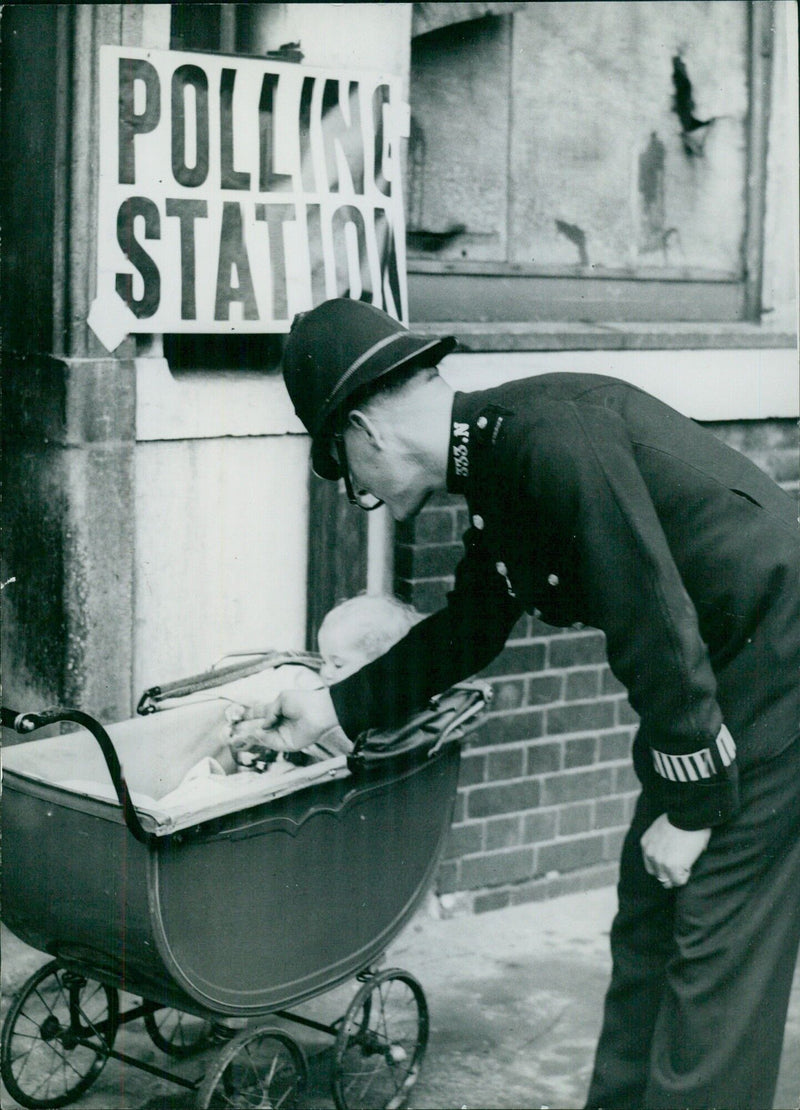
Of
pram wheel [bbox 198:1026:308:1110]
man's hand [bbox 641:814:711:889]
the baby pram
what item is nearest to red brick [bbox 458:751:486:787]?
the baby pram

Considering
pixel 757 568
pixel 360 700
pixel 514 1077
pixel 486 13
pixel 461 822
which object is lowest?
pixel 514 1077

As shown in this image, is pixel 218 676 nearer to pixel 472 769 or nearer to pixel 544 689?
pixel 472 769

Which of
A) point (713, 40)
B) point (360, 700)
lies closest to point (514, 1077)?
point (360, 700)

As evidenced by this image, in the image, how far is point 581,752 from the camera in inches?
201

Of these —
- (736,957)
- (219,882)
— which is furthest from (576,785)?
(219,882)

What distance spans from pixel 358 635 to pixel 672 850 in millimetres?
982

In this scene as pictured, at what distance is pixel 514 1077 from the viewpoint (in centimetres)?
397

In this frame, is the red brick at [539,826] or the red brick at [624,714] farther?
the red brick at [624,714]

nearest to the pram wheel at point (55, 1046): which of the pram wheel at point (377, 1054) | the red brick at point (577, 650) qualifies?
the pram wheel at point (377, 1054)

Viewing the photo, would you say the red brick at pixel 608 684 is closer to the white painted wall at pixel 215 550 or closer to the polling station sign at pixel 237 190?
the white painted wall at pixel 215 550

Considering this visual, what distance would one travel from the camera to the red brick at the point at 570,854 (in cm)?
509

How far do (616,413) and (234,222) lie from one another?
1.60m

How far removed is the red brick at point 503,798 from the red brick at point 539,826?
4 cm

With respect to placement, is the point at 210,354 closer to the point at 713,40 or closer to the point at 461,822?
the point at 461,822
